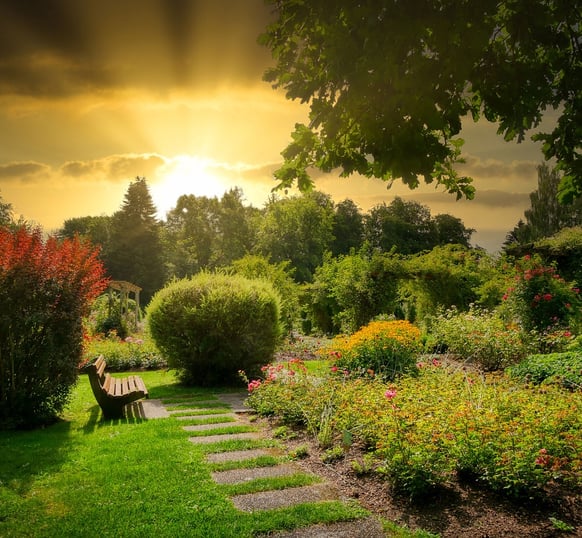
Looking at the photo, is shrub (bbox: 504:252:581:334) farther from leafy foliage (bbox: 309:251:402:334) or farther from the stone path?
the stone path

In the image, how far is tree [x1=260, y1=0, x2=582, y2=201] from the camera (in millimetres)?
3004

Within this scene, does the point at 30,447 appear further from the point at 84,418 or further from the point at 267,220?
the point at 267,220

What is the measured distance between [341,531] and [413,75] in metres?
3.14

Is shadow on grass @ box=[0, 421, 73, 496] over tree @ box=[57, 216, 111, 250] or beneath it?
beneath

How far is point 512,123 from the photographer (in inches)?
141

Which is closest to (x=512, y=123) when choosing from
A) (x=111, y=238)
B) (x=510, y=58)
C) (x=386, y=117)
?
(x=510, y=58)

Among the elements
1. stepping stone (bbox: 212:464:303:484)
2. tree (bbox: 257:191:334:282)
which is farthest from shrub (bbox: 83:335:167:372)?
tree (bbox: 257:191:334:282)

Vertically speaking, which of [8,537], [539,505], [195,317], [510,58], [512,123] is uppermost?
[510,58]

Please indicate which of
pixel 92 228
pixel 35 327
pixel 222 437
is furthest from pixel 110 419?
pixel 92 228

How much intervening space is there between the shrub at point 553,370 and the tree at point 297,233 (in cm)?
3514

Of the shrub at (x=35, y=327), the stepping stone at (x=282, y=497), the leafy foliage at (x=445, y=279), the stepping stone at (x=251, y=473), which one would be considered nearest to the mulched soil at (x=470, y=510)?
the stepping stone at (x=282, y=497)

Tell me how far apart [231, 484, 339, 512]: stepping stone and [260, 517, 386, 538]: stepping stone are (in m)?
0.45

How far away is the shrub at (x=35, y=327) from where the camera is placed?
687 cm

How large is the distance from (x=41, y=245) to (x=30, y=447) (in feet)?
9.47
